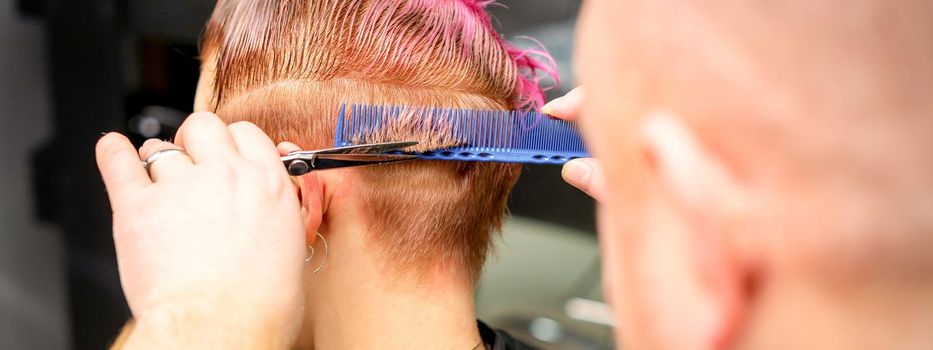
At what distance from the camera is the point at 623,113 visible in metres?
0.48

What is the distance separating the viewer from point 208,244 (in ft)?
2.44

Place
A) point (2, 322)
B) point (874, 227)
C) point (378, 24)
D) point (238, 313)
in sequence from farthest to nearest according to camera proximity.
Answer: point (2, 322)
point (378, 24)
point (238, 313)
point (874, 227)

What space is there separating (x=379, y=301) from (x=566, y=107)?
40cm

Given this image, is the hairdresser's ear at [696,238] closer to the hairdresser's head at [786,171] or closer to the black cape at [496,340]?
the hairdresser's head at [786,171]

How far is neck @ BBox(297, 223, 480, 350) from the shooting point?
1041 mm

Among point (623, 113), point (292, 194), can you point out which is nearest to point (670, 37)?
point (623, 113)

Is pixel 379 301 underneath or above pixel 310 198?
underneath

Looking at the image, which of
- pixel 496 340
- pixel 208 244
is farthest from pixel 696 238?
pixel 496 340

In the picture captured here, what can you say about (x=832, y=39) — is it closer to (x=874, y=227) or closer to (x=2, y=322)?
(x=874, y=227)

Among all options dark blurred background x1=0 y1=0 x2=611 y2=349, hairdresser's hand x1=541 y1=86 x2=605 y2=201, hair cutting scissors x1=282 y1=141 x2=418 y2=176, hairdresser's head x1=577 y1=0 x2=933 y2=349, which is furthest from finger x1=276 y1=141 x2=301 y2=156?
dark blurred background x1=0 y1=0 x2=611 y2=349

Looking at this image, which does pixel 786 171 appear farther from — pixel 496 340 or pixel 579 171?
pixel 496 340

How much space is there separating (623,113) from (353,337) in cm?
69

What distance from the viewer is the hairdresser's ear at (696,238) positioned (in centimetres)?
42

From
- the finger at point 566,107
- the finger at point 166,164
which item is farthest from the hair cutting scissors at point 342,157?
the finger at point 566,107
